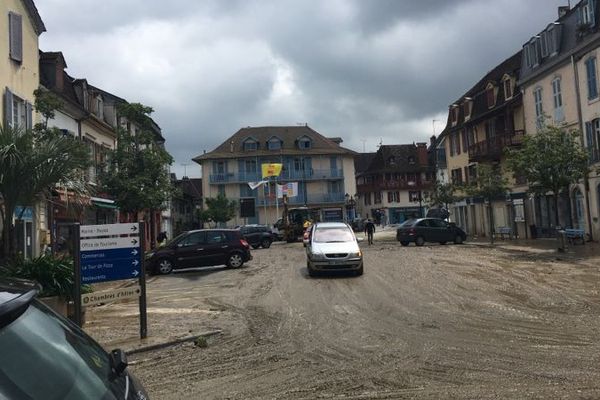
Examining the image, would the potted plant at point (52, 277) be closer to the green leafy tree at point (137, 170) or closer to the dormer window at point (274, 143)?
A: the green leafy tree at point (137, 170)

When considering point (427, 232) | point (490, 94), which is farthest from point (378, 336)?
point (490, 94)

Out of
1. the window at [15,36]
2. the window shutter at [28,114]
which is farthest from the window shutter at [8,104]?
the window at [15,36]

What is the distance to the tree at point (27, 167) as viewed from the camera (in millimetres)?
A: 10211

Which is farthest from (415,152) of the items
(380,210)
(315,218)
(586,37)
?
(586,37)

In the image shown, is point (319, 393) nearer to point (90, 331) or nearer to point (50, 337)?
point (50, 337)

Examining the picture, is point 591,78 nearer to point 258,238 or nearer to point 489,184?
point 489,184

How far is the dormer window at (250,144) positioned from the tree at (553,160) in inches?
2026

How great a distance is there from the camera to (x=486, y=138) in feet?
131

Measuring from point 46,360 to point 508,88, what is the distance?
38.8 metres

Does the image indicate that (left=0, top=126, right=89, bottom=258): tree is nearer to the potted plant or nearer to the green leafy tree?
the potted plant

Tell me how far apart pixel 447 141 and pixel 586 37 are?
2148 centimetres

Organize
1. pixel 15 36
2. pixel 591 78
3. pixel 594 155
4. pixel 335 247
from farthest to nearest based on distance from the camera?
1. pixel 591 78
2. pixel 594 155
3. pixel 15 36
4. pixel 335 247

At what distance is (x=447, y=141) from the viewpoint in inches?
1896

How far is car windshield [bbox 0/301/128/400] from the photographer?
1981 millimetres
